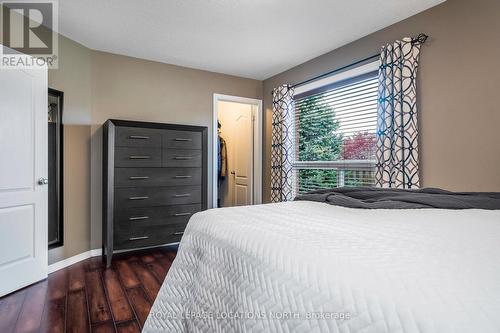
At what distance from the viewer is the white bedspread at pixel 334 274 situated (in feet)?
1.54

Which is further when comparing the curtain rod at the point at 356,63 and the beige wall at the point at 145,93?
the beige wall at the point at 145,93

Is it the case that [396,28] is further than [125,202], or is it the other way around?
[125,202]

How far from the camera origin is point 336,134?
3186 millimetres

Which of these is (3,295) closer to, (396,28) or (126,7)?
(126,7)

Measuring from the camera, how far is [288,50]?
10.6 feet

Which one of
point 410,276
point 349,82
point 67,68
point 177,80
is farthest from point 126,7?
point 410,276

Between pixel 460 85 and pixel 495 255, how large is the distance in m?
2.03

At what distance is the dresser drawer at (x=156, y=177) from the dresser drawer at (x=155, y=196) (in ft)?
0.18

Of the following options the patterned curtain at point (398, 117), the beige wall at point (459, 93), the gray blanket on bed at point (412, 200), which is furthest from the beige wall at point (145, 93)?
the gray blanket on bed at point (412, 200)

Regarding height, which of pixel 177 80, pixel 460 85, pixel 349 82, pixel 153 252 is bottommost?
pixel 153 252

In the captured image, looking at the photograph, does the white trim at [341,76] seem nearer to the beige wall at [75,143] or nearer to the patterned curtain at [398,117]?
the patterned curtain at [398,117]

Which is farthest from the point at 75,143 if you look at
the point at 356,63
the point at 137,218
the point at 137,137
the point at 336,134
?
the point at 356,63

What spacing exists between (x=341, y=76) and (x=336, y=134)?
2.06 ft

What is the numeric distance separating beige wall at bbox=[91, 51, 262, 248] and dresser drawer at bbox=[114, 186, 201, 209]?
1.67 ft
